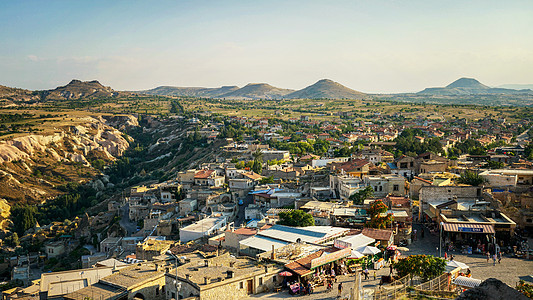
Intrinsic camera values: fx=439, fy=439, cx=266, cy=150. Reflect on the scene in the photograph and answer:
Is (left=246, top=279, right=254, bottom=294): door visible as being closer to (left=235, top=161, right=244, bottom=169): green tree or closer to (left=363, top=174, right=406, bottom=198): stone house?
(left=363, top=174, right=406, bottom=198): stone house

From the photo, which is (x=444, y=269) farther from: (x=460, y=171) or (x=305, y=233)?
(x=460, y=171)

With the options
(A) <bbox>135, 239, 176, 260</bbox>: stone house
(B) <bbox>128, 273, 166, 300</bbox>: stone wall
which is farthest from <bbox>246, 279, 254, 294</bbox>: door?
(A) <bbox>135, 239, 176, 260</bbox>: stone house

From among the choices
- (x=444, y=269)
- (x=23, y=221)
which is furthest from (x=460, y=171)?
(x=23, y=221)

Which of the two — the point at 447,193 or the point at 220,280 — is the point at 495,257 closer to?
the point at 447,193

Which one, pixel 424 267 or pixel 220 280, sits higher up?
pixel 424 267

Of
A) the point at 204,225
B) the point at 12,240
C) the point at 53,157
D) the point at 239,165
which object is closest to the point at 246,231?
the point at 204,225

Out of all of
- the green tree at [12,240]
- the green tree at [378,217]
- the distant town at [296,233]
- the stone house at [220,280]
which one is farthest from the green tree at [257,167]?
the stone house at [220,280]
